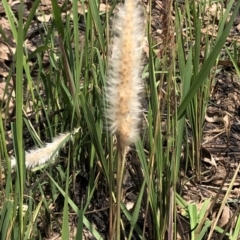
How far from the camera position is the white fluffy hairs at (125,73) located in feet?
2.25

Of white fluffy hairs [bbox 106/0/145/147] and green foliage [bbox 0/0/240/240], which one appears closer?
white fluffy hairs [bbox 106/0/145/147]

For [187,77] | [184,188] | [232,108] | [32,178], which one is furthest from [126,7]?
[232,108]

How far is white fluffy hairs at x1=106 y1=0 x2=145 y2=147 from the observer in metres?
0.68

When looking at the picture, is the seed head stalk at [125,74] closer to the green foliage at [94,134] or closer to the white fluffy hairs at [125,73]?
the white fluffy hairs at [125,73]

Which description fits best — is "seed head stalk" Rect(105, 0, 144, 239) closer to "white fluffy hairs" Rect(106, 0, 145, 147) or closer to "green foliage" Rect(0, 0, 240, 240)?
"white fluffy hairs" Rect(106, 0, 145, 147)

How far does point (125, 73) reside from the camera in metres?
0.69

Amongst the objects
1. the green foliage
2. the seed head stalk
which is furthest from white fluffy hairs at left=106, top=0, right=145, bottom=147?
the green foliage

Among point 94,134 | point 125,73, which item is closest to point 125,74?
point 125,73

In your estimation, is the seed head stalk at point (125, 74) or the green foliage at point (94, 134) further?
the green foliage at point (94, 134)

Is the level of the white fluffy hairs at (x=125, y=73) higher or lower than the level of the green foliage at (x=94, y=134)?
higher

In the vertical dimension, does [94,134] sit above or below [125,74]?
below

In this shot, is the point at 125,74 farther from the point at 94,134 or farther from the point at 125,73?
the point at 94,134

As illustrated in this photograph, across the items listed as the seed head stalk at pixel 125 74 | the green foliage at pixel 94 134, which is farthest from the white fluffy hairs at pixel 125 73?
the green foliage at pixel 94 134

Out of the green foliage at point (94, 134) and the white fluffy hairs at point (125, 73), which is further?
the green foliage at point (94, 134)
